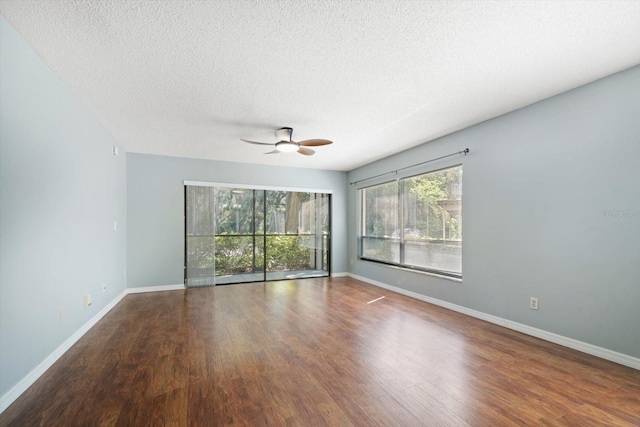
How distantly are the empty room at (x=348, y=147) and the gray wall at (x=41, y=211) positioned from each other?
0.02 meters

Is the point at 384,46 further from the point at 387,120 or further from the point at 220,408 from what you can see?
the point at 220,408

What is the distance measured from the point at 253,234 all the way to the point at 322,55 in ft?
14.6

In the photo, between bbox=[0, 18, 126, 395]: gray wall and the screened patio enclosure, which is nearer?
bbox=[0, 18, 126, 395]: gray wall

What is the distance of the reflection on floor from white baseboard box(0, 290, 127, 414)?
1.99 m

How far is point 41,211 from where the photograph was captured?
229 centimetres

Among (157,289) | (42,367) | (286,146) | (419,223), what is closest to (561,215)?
(419,223)

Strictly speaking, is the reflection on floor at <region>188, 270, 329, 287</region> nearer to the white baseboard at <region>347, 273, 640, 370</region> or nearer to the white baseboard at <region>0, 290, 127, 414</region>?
the white baseboard at <region>0, 290, 127, 414</region>

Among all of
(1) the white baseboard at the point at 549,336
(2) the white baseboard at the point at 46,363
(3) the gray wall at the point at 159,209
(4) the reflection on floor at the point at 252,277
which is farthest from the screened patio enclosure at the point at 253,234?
(1) the white baseboard at the point at 549,336

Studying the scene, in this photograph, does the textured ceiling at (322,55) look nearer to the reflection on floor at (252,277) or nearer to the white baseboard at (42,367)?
the white baseboard at (42,367)

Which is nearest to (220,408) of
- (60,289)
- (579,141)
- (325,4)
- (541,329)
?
(60,289)

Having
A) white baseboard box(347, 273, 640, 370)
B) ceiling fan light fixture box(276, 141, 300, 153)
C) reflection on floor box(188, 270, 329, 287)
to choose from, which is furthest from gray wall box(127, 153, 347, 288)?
white baseboard box(347, 273, 640, 370)

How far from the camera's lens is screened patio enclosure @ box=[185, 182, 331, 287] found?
18.2 feet

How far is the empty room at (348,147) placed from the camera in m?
1.85

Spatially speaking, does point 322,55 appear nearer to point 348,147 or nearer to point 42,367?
point 348,147
